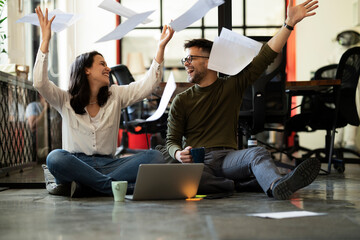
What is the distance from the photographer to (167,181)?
212 cm

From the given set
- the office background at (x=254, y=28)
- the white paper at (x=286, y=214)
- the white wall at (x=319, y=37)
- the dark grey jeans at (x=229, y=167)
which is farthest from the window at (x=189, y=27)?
the white paper at (x=286, y=214)

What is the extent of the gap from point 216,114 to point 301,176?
635 mm

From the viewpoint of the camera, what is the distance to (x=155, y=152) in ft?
7.95

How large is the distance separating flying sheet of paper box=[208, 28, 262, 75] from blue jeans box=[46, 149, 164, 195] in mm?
536

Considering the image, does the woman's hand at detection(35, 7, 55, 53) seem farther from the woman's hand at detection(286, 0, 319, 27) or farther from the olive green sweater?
the woman's hand at detection(286, 0, 319, 27)

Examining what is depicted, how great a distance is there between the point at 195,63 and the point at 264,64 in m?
0.35

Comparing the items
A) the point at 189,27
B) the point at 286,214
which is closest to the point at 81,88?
the point at 286,214

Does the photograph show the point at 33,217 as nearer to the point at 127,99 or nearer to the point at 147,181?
the point at 147,181

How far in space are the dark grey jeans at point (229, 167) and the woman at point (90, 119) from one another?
0.25 metres

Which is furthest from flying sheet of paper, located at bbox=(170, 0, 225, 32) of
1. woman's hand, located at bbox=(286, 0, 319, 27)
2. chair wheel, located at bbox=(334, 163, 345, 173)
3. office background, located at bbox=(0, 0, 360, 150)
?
office background, located at bbox=(0, 0, 360, 150)

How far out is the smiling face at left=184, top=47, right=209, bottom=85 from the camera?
8.21 feet

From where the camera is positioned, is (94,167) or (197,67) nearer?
(94,167)

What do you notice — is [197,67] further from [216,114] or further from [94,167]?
[94,167]

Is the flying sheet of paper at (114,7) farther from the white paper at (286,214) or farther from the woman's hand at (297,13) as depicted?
the white paper at (286,214)
